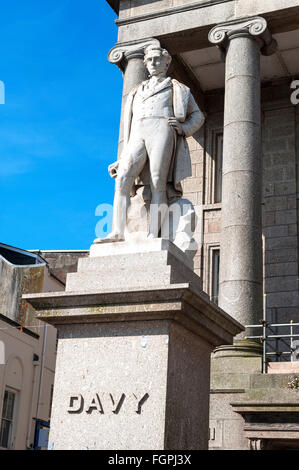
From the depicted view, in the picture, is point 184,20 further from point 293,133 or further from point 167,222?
point 167,222

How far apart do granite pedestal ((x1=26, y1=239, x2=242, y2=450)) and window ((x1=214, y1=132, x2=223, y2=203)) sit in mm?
17240

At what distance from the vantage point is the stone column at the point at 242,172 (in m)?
17.5

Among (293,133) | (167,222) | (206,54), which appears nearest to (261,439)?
(167,222)

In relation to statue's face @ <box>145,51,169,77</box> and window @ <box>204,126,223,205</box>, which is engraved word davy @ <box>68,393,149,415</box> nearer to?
statue's face @ <box>145,51,169,77</box>

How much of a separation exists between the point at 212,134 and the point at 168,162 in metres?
17.6

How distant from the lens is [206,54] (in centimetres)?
2442

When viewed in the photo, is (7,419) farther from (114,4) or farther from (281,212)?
(114,4)

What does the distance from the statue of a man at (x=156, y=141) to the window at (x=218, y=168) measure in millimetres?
15883

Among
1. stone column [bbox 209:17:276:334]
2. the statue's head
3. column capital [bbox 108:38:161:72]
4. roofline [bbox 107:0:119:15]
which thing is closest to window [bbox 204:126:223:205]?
column capital [bbox 108:38:161:72]

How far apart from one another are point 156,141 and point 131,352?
101 inches

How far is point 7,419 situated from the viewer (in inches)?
1196

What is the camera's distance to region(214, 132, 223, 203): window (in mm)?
24531

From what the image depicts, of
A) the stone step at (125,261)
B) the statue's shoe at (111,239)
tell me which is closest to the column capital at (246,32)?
the statue's shoe at (111,239)

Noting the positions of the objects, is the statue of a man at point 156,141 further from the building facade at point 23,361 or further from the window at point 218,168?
the building facade at point 23,361
